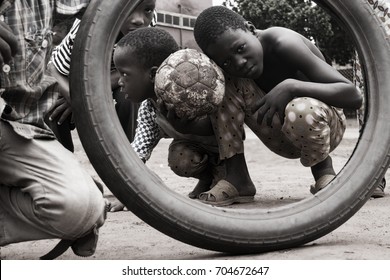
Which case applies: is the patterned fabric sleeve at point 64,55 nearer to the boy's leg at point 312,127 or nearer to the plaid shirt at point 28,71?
the plaid shirt at point 28,71

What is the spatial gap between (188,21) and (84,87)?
7.53 metres

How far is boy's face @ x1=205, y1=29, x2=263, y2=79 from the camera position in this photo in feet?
9.62

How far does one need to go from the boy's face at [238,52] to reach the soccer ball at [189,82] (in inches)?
3.4

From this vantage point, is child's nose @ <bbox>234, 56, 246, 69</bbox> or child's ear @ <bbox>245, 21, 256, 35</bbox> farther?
child's ear @ <bbox>245, 21, 256, 35</bbox>

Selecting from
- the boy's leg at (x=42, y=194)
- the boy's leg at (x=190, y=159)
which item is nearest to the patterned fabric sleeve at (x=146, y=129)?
the boy's leg at (x=190, y=159)

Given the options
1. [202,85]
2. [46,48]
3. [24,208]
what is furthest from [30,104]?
[202,85]

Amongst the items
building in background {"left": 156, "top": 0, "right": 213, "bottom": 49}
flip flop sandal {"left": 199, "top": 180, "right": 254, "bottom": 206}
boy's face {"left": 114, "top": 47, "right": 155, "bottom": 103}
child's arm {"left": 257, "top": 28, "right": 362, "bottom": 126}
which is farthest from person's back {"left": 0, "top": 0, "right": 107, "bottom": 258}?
building in background {"left": 156, "top": 0, "right": 213, "bottom": 49}

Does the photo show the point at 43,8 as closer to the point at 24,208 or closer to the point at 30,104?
the point at 30,104

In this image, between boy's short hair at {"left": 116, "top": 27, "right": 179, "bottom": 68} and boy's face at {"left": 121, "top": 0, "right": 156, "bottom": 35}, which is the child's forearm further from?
boy's face at {"left": 121, "top": 0, "right": 156, "bottom": 35}

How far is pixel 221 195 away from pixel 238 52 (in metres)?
0.87

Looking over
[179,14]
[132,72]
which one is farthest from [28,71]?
[179,14]

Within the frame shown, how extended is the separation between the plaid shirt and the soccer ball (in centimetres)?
49

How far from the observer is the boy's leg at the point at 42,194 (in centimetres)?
229

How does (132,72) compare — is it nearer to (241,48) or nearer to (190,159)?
(241,48)
